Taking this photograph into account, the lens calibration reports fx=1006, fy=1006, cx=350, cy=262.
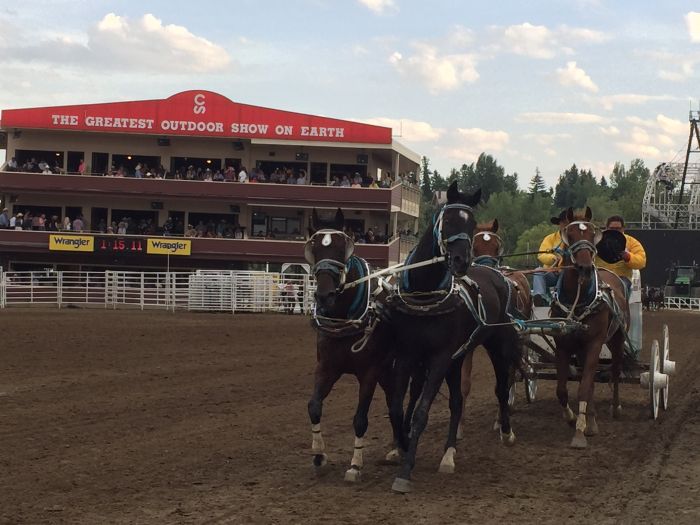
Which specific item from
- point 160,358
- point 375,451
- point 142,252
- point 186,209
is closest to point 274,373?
point 160,358

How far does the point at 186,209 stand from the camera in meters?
52.1

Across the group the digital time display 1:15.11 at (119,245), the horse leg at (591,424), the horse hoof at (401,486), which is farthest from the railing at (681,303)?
the horse hoof at (401,486)

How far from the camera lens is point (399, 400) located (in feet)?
26.8

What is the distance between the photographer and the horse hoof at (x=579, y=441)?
9703mm

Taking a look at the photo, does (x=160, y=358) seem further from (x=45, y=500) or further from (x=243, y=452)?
(x=45, y=500)

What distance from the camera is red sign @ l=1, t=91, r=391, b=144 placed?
2060 inches

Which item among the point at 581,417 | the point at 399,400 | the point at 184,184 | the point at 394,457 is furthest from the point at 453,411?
the point at 184,184

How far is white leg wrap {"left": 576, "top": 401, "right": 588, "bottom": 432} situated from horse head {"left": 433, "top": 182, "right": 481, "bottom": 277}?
2.97 metres

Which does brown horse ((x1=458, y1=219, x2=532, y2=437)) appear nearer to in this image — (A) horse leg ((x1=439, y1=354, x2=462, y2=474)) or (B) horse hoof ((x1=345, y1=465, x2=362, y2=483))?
(A) horse leg ((x1=439, y1=354, x2=462, y2=474))

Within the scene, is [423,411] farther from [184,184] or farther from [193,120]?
[193,120]

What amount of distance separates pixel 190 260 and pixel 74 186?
6991 mm

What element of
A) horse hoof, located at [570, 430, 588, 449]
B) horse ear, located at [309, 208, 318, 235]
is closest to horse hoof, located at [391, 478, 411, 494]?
horse ear, located at [309, 208, 318, 235]

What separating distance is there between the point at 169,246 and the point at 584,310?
40.2 metres

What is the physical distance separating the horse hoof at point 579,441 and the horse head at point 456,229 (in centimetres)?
295
